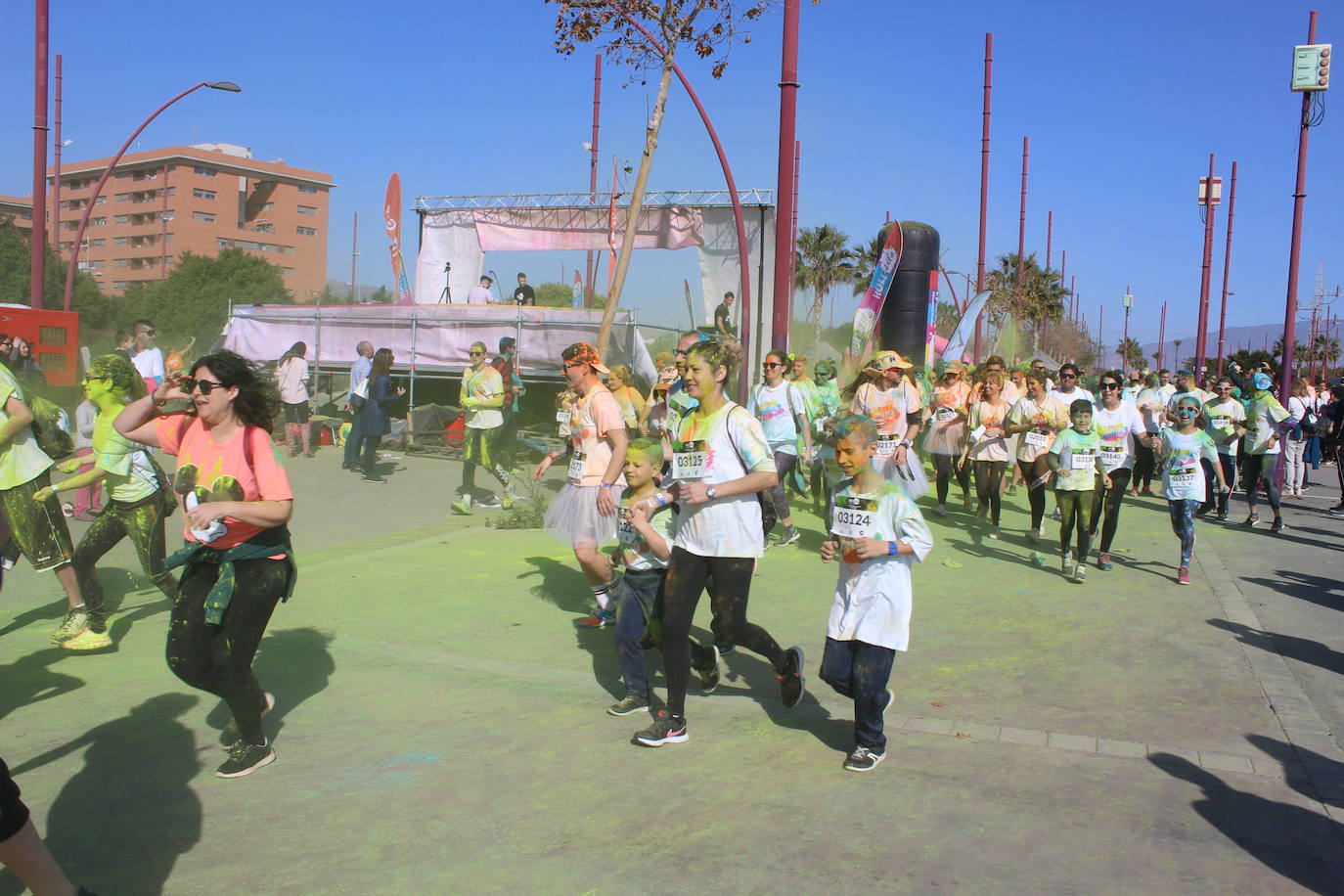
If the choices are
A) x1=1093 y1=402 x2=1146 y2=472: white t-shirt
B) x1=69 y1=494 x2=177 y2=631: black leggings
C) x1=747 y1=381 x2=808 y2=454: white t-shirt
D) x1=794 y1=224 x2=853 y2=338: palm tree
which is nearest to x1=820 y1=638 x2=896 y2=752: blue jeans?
x1=69 y1=494 x2=177 y2=631: black leggings

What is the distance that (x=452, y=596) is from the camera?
7.65 meters

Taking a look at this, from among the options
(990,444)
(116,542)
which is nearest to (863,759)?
(116,542)

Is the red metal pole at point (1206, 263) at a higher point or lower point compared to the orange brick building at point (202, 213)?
lower

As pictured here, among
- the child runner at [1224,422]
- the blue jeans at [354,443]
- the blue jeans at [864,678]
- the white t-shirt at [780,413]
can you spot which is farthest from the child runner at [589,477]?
the child runner at [1224,422]

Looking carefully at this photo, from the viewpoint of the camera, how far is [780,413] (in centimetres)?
989

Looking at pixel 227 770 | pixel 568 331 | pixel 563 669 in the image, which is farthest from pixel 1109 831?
pixel 568 331

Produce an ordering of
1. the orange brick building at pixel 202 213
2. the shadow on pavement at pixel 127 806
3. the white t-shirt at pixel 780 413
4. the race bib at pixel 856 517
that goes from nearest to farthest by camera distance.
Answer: the shadow on pavement at pixel 127 806 < the race bib at pixel 856 517 < the white t-shirt at pixel 780 413 < the orange brick building at pixel 202 213

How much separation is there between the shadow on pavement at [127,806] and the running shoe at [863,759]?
2517 mm

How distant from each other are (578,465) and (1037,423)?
5.17m

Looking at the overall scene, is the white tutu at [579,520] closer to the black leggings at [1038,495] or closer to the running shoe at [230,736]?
the running shoe at [230,736]

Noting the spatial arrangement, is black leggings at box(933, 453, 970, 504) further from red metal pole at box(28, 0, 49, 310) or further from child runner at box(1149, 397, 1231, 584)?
red metal pole at box(28, 0, 49, 310)

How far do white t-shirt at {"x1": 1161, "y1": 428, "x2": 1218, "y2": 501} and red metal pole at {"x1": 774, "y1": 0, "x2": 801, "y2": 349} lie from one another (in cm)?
397

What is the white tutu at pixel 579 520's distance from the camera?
654 cm

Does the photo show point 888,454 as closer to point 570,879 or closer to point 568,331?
point 570,879
